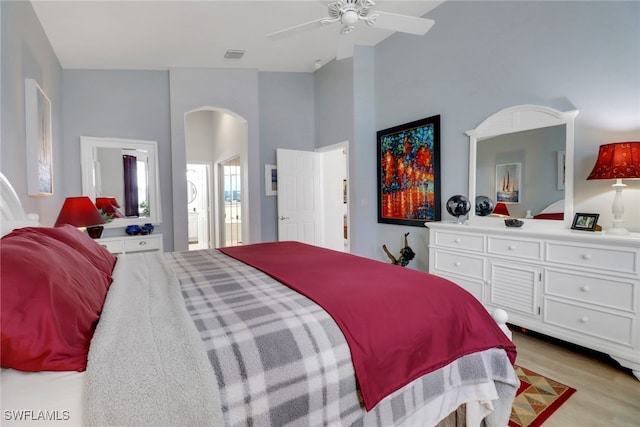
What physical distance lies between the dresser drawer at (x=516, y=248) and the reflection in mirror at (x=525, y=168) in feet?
1.35

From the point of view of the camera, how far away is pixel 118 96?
4.07 meters

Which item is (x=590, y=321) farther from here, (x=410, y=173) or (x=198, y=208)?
(x=198, y=208)

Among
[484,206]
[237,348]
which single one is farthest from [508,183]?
[237,348]

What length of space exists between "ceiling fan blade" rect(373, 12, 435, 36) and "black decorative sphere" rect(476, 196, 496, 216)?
66.6 inches

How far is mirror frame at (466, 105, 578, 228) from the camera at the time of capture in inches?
103

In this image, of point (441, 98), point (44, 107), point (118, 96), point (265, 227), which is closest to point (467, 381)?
point (441, 98)

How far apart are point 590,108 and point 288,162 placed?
3537mm

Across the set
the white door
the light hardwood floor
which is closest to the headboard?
the light hardwood floor

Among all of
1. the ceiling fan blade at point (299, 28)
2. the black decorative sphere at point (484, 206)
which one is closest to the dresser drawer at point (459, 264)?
the black decorative sphere at point (484, 206)

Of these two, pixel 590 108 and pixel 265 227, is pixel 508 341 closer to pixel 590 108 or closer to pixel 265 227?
pixel 590 108

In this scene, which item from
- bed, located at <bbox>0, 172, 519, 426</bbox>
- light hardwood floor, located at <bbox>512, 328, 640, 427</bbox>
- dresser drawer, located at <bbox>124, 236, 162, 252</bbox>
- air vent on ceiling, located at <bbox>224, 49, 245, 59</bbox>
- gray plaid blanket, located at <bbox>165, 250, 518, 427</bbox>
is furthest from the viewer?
air vent on ceiling, located at <bbox>224, 49, 245, 59</bbox>

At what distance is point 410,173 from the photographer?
3.98 m

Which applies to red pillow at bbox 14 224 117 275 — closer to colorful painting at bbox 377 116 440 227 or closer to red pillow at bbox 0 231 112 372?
red pillow at bbox 0 231 112 372

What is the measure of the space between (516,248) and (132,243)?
3977mm
